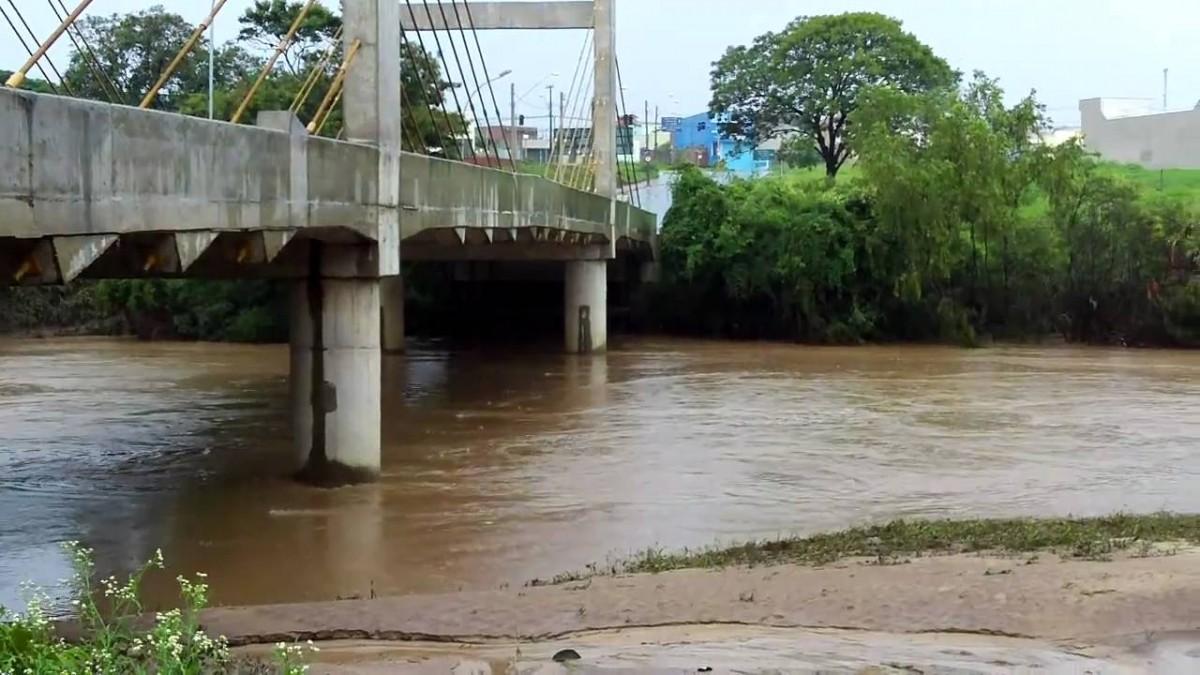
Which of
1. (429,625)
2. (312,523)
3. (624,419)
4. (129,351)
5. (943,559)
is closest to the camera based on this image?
(429,625)

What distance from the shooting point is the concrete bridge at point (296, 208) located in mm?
9117

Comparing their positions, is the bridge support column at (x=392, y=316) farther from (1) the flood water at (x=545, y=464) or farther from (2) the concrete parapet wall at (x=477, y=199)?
(2) the concrete parapet wall at (x=477, y=199)

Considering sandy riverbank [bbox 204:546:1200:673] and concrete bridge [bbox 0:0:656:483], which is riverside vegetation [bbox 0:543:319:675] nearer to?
sandy riverbank [bbox 204:546:1200:673]

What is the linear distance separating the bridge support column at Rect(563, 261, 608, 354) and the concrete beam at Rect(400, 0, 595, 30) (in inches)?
265

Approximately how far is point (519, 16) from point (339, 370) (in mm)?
23868

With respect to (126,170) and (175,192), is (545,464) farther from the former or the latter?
(126,170)

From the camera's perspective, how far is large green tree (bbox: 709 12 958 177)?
6038 cm

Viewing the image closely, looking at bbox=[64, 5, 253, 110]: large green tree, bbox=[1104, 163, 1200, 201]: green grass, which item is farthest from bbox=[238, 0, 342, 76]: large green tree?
bbox=[1104, 163, 1200, 201]: green grass

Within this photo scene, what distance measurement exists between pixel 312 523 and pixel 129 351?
28158 mm

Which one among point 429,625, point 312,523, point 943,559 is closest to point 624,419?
point 312,523

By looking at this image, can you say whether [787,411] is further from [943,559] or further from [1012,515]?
[943,559]

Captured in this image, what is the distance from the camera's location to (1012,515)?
579 inches

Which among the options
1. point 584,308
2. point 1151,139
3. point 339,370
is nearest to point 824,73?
point 1151,139

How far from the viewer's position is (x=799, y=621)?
8.48 meters
